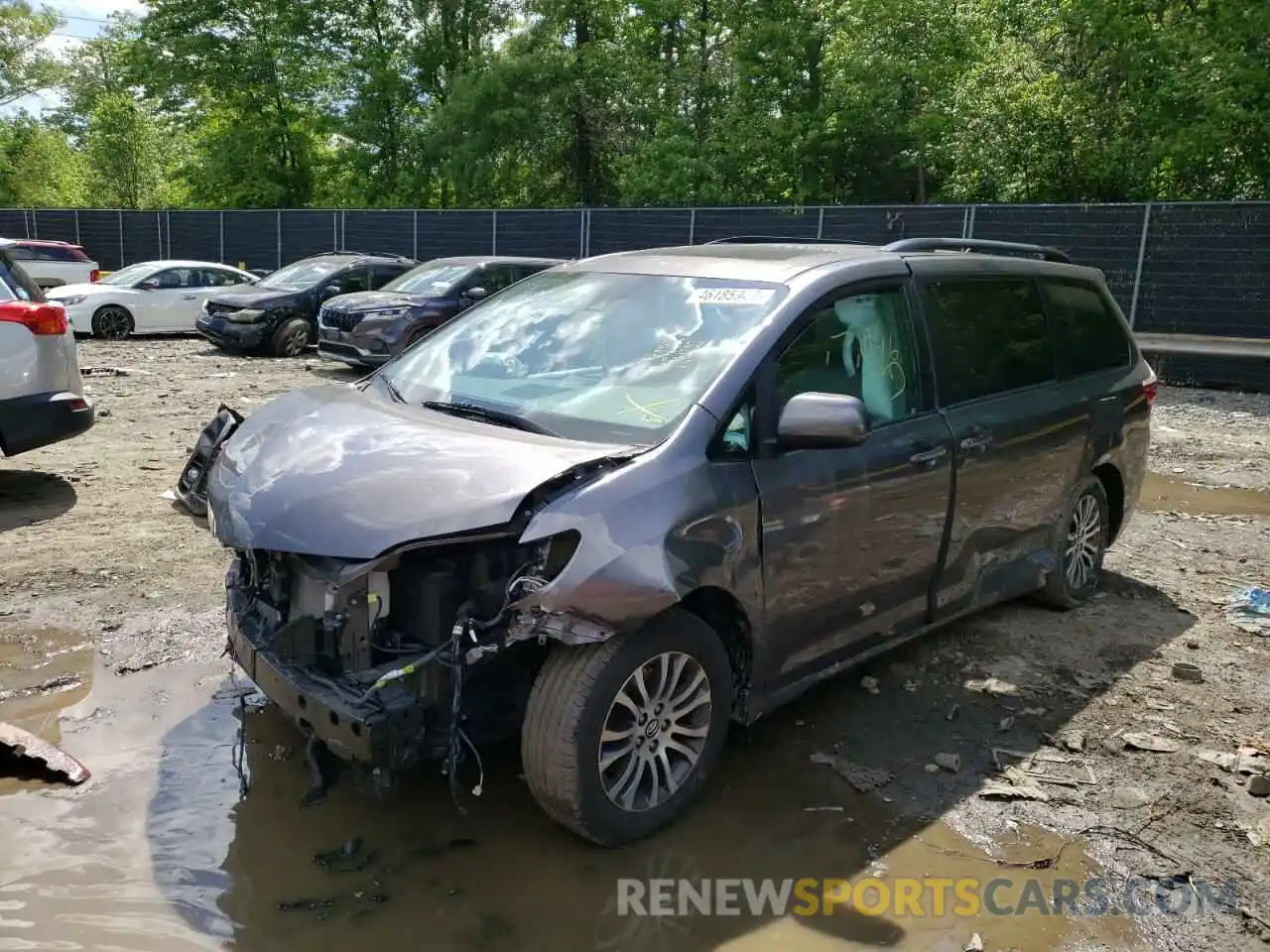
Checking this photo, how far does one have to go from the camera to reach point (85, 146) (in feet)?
144

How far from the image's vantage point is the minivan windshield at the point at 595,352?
3.57m

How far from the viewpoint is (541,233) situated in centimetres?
2175

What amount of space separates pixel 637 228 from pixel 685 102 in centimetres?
945

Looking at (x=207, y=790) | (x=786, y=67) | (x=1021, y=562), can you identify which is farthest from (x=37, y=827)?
(x=786, y=67)

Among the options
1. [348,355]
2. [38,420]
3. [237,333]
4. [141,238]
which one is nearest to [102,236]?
[141,238]

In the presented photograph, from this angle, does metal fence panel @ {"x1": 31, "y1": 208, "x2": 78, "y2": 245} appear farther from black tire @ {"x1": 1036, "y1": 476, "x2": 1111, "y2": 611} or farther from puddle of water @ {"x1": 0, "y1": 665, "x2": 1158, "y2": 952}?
black tire @ {"x1": 1036, "y1": 476, "x2": 1111, "y2": 611}

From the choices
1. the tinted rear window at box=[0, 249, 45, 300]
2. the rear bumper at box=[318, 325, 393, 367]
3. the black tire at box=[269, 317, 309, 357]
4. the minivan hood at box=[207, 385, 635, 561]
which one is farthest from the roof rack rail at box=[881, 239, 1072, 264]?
the black tire at box=[269, 317, 309, 357]

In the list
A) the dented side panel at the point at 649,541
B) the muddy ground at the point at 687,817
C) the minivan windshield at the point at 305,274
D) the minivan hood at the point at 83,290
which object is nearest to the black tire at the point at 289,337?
the minivan windshield at the point at 305,274

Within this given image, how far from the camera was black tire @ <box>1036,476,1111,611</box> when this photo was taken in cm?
521

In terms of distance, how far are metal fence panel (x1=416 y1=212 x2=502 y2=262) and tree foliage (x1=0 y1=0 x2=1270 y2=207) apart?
5746 millimetres

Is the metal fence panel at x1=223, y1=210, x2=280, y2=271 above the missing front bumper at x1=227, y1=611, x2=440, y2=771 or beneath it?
above

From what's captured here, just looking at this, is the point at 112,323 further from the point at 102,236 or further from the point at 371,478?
the point at 371,478

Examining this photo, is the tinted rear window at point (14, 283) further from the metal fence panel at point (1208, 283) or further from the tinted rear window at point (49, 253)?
the tinted rear window at point (49, 253)

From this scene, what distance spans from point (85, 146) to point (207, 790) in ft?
158
